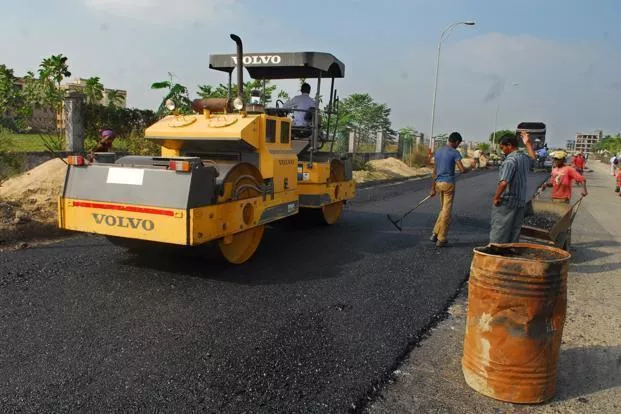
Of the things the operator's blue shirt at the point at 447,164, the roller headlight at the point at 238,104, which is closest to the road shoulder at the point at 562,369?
the operator's blue shirt at the point at 447,164

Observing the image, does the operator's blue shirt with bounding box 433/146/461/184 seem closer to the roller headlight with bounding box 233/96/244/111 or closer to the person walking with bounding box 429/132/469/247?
the person walking with bounding box 429/132/469/247

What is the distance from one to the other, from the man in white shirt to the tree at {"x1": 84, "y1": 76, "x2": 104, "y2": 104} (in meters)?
7.06

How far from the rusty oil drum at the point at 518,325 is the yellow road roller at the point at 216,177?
8.58 feet

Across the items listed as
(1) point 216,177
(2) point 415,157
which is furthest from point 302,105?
(2) point 415,157

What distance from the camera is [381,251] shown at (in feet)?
21.4

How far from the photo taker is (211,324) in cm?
384

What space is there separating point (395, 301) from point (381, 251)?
1955mm

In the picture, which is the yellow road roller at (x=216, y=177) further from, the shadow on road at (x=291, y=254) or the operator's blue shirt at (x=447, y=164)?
the operator's blue shirt at (x=447, y=164)

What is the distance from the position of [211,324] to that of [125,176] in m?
1.78

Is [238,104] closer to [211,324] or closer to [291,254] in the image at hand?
[291,254]

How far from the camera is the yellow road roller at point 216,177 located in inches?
176

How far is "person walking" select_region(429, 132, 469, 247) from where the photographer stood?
22.7 feet

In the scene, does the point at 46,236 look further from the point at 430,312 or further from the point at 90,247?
the point at 430,312

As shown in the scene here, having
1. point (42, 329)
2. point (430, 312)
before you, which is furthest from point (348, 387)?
point (42, 329)
